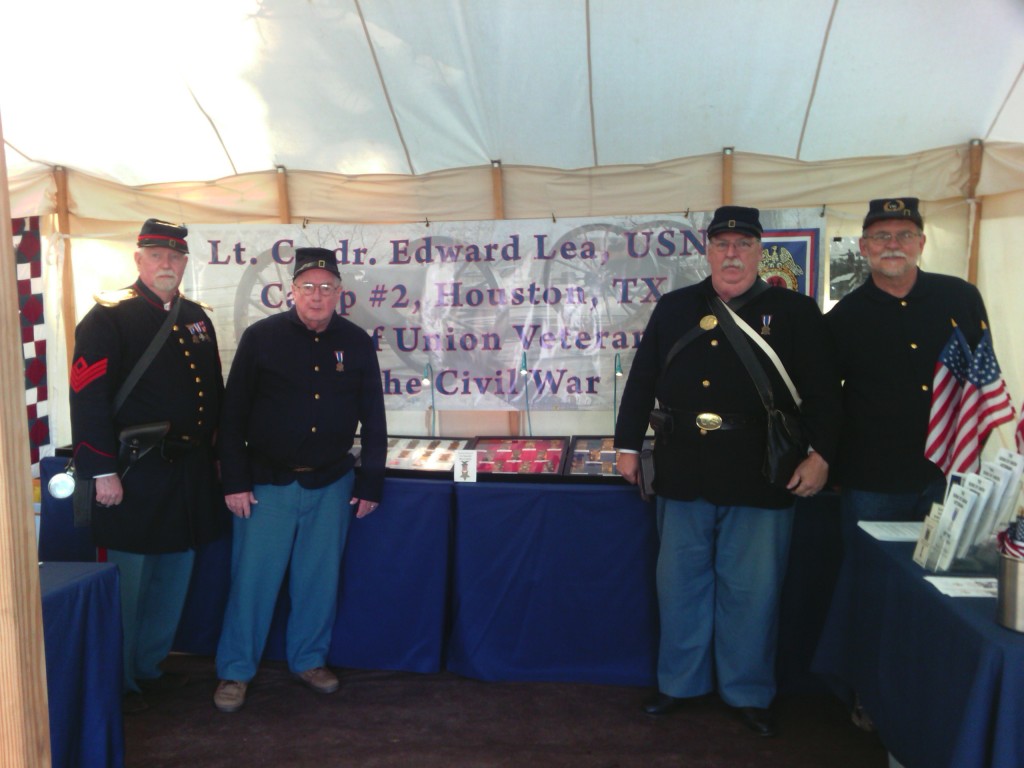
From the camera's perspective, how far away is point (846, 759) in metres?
2.65

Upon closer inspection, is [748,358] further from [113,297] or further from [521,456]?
[113,297]

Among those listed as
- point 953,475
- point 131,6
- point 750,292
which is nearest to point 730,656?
point 953,475

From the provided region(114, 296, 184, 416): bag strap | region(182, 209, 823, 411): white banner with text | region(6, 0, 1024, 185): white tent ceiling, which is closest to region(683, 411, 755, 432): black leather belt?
region(182, 209, 823, 411): white banner with text

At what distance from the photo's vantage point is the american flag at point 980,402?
232 cm

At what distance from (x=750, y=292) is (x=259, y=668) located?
254cm

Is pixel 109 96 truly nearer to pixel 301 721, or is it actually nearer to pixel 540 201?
pixel 540 201

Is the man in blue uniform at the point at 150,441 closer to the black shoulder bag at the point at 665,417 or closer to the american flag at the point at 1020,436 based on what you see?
the black shoulder bag at the point at 665,417

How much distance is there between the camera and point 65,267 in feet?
13.5

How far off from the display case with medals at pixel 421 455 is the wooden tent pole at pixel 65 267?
1.83 m

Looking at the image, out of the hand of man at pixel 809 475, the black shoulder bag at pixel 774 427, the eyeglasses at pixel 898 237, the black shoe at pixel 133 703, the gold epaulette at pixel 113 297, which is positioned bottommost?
the black shoe at pixel 133 703

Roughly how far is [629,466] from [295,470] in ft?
4.18

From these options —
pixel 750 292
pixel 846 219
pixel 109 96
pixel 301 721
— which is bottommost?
pixel 301 721

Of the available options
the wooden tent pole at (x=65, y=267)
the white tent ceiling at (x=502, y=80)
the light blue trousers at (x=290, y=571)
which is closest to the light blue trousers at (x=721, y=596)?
the light blue trousers at (x=290, y=571)

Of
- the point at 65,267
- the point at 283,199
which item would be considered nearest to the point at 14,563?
the point at 283,199
